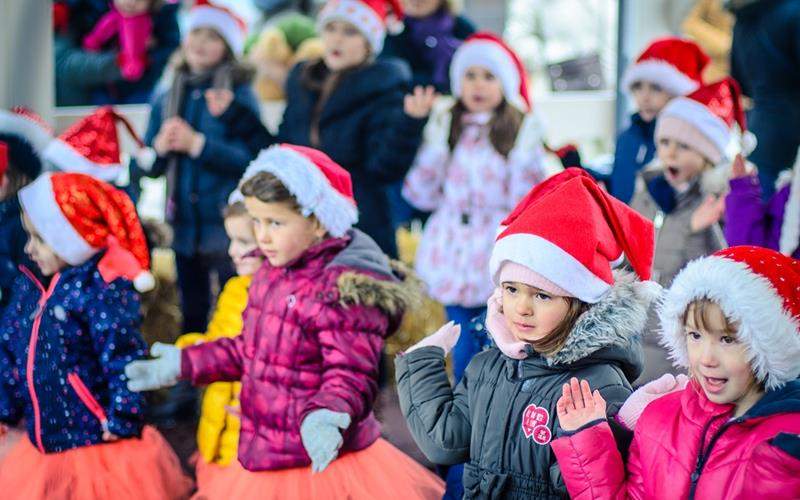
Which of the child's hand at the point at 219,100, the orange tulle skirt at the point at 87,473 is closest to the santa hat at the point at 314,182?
the orange tulle skirt at the point at 87,473

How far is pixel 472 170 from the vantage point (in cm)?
397

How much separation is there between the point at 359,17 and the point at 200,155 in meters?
0.93

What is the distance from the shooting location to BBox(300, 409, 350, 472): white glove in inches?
95.7

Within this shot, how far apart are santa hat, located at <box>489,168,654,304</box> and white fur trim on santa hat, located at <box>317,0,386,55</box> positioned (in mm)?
2313

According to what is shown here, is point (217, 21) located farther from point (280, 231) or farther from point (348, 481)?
point (348, 481)

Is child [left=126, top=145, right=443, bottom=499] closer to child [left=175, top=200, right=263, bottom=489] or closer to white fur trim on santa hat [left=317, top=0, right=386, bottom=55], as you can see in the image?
child [left=175, top=200, right=263, bottom=489]

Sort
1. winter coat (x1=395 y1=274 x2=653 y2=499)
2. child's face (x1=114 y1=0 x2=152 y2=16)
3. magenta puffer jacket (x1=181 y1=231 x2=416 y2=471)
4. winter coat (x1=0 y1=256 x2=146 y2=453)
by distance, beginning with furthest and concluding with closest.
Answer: child's face (x1=114 y1=0 x2=152 y2=16), winter coat (x1=0 y1=256 x2=146 y2=453), magenta puffer jacket (x1=181 y1=231 x2=416 y2=471), winter coat (x1=395 y1=274 x2=653 y2=499)

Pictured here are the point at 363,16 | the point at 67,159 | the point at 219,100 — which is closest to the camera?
the point at 67,159

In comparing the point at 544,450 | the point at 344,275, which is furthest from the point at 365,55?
the point at 544,450

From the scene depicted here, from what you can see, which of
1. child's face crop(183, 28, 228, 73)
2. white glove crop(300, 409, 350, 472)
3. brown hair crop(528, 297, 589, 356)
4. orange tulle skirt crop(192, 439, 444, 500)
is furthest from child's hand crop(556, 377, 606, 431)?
child's face crop(183, 28, 228, 73)

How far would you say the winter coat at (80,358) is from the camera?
2990mm

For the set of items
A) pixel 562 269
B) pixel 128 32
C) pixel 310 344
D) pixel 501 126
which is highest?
pixel 128 32

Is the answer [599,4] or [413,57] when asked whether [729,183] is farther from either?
[599,4]

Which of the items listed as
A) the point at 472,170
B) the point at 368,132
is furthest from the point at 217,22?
the point at 472,170
